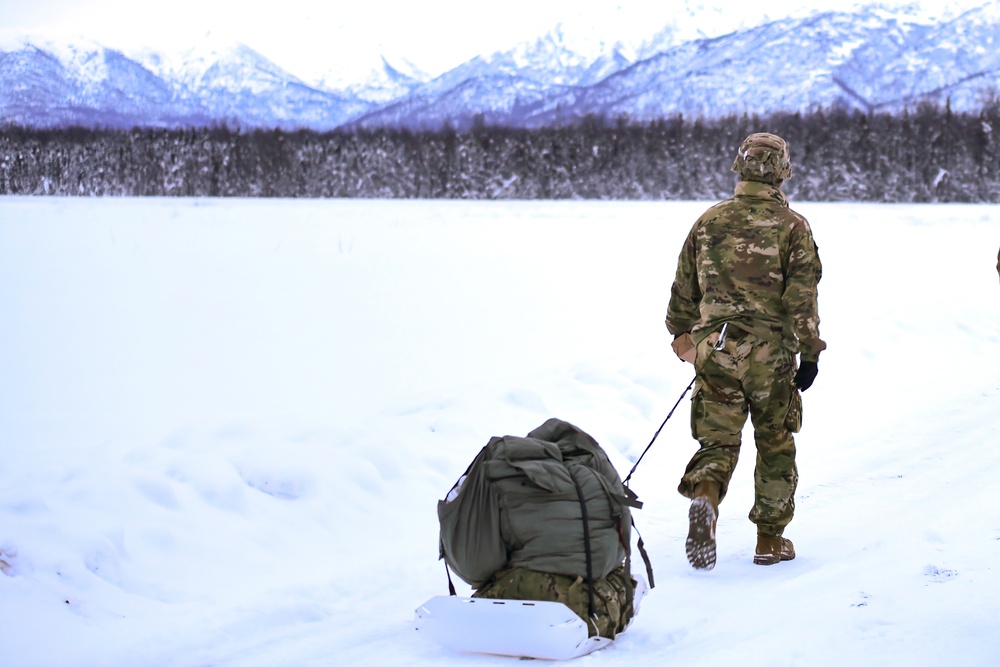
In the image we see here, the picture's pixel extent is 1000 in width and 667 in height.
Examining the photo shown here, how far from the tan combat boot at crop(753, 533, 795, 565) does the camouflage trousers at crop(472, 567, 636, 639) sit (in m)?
1.20

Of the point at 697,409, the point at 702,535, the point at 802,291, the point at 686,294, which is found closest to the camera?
the point at 702,535

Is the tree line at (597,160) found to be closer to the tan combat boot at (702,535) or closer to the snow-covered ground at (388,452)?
the snow-covered ground at (388,452)

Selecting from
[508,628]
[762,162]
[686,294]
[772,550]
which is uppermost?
[762,162]

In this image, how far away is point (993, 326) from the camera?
1211 centimetres

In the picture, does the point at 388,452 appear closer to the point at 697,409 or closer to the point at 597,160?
the point at 697,409

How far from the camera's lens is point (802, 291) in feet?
15.2

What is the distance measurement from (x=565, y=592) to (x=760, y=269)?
174 centimetres

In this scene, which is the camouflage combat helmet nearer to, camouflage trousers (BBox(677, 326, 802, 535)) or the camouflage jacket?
the camouflage jacket

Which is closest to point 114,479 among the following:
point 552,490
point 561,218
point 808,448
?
point 552,490

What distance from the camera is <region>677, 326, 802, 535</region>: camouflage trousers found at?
4.70m

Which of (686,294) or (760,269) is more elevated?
(760,269)

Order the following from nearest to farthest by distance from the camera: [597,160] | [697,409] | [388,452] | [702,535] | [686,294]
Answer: [702,535]
[697,409]
[686,294]
[388,452]
[597,160]

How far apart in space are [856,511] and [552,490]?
2473 millimetres

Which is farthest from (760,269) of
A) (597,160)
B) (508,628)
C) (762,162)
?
(597,160)
